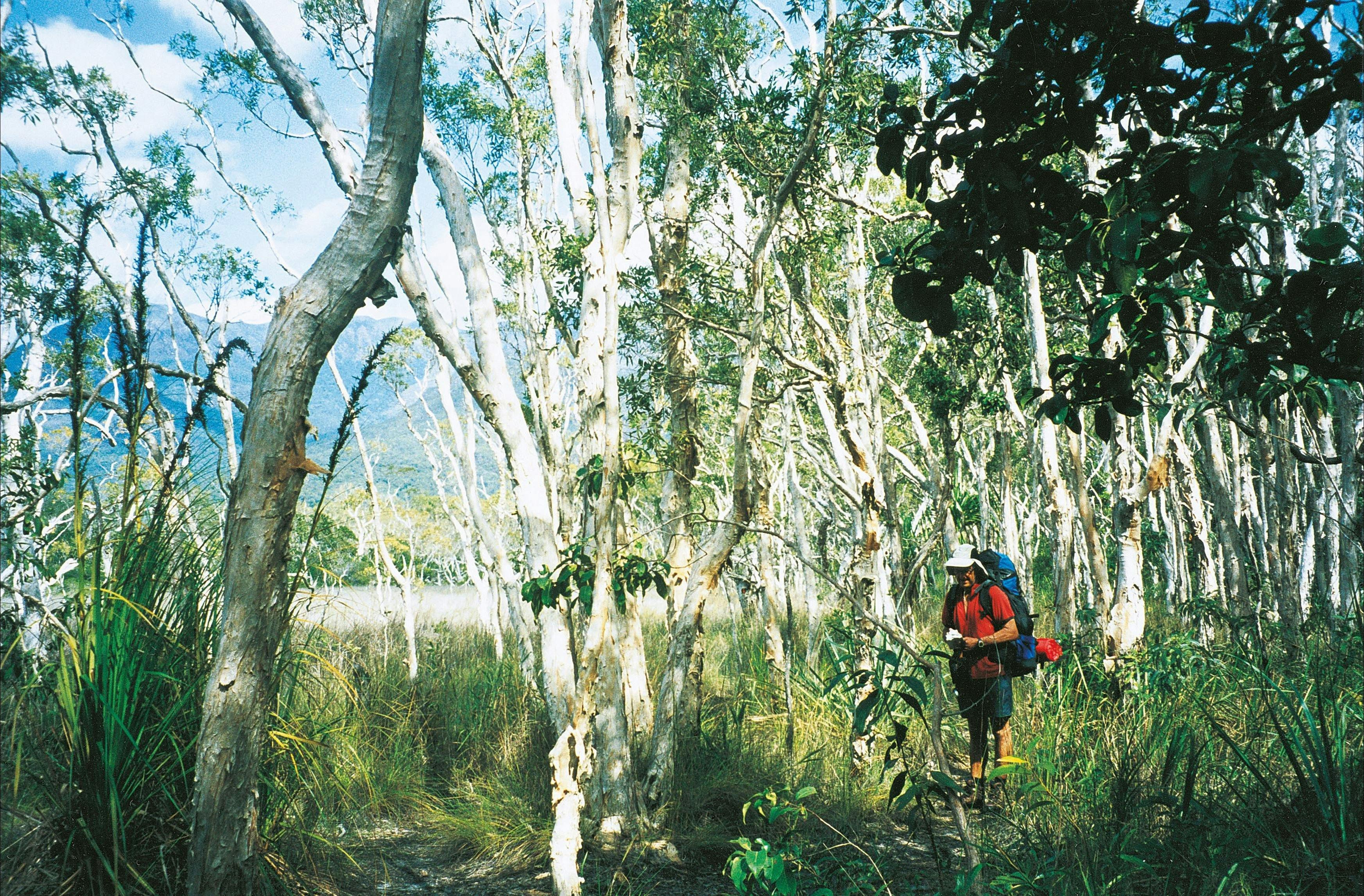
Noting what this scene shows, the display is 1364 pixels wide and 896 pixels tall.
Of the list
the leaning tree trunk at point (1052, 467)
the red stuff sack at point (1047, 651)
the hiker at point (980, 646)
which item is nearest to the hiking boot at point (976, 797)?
the hiker at point (980, 646)

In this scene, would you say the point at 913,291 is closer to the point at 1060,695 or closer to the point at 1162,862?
the point at 1162,862

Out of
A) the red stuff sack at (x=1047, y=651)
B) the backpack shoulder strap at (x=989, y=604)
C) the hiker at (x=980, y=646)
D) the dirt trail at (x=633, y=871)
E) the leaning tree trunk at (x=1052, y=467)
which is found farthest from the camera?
the leaning tree trunk at (x=1052, y=467)

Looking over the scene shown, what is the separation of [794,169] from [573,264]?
8.78 ft

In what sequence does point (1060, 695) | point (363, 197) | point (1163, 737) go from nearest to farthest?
1. point (363, 197)
2. point (1163, 737)
3. point (1060, 695)

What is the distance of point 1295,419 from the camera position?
10.9 meters

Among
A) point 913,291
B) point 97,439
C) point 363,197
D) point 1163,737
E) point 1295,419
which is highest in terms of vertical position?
point 1295,419

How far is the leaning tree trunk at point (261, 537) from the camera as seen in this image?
227cm

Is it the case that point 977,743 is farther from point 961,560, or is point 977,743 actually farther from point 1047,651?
point 961,560

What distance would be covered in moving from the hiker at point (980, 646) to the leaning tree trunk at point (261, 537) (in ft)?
13.5

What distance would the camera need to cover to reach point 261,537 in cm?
229

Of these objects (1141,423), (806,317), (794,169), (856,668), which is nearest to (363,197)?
(794,169)

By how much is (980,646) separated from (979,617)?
30 cm

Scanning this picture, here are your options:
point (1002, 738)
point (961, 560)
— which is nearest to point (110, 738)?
point (961, 560)

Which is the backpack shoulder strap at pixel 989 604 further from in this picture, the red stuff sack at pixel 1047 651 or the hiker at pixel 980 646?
the red stuff sack at pixel 1047 651
